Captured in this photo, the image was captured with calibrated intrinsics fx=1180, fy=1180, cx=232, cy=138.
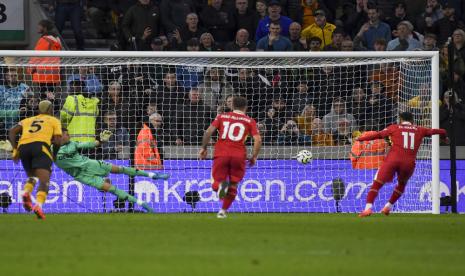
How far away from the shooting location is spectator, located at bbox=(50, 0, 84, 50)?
24625 mm

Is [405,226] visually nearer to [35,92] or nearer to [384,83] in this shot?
[384,83]

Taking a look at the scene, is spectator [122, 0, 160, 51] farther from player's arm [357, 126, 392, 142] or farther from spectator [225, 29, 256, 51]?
player's arm [357, 126, 392, 142]

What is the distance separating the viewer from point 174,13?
25141mm

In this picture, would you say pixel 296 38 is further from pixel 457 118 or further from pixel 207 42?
pixel 457 118

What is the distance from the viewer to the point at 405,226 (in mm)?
15523

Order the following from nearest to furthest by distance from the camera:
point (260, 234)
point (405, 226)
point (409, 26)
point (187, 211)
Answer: point (260, 234)
point (405, 226)
point (187, 211)
point (409, 26)

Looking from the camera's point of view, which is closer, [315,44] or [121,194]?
[121,194]

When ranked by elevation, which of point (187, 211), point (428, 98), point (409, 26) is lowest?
point (187, 211)

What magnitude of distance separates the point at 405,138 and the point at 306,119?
3.43m

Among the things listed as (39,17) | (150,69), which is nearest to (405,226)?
(150,69)

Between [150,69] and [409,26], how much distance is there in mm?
5393

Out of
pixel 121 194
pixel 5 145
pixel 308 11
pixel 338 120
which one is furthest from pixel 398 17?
pixel 5 145

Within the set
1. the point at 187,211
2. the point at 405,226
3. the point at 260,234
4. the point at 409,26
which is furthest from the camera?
the point at 409,26

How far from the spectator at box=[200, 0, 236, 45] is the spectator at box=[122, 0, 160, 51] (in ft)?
3.85
